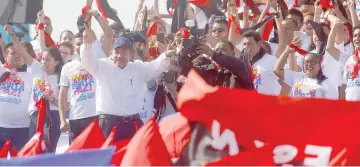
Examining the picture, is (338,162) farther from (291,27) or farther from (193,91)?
(291,27)

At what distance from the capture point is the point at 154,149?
16.6 feet

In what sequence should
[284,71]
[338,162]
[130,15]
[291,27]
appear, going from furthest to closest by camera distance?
[130,15] < [291,27] < [284,71] < [338,162]

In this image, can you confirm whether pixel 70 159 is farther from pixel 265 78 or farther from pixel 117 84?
pixel 265 78

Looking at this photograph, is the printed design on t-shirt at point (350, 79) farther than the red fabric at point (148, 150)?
Yes

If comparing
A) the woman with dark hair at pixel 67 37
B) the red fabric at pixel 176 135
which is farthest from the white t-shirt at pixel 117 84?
the red fabric at pixel 176 135

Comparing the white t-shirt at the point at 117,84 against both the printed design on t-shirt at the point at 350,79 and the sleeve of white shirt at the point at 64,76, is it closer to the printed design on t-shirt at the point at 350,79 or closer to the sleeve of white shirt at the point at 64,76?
the sleeve of white shirt at the point at 64,76

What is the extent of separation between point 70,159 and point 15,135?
495cm

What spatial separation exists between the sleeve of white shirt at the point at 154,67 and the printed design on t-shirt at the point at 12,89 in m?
1.47

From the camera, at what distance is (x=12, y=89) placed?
987 centimetres

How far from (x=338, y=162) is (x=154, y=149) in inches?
35.7

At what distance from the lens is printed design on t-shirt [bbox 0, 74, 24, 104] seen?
32.2ft

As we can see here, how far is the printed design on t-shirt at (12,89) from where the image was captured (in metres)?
9.83

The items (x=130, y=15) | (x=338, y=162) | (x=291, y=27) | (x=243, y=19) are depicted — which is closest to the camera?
(x=338, y=162)

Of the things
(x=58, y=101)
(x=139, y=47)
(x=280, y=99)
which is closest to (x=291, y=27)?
(x=139, y=47)
